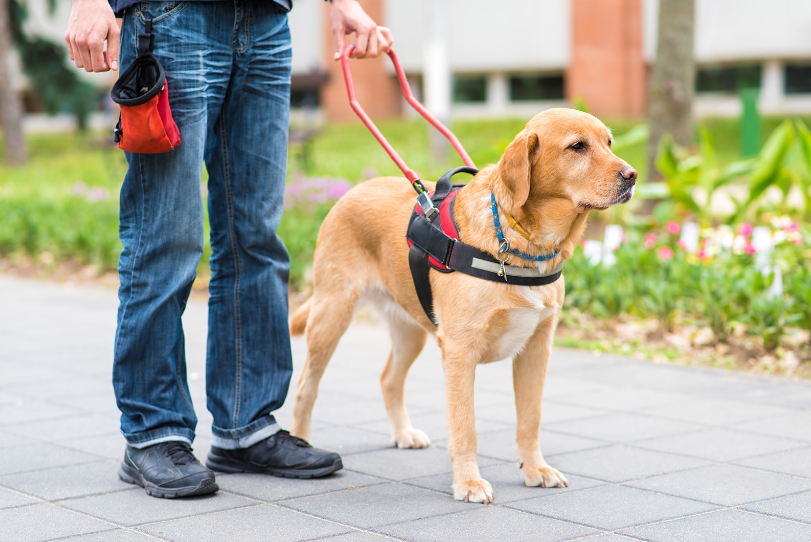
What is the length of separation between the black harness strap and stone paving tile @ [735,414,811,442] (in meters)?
1.37

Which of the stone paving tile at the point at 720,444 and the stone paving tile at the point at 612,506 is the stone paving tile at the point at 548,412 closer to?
the stone paving tile at the point at 720,444

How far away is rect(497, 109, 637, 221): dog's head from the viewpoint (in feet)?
9.50

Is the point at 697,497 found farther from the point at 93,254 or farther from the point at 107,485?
the point at 93,254

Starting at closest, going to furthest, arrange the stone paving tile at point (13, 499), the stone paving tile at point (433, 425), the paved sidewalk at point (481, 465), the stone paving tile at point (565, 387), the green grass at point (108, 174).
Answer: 1. the paved sidewalk at point (481, 465)
2. the stone paving tile at point (13, 499)
3. the stone paving tile at point (433, 425)
4. the stone paving tile at point (565, 387)
5. the green grass at point (108, 174)

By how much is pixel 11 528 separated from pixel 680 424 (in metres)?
2.74

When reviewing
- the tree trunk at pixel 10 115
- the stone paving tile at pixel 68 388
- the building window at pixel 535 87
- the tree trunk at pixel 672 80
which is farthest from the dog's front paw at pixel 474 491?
the building window at pixel 535 87

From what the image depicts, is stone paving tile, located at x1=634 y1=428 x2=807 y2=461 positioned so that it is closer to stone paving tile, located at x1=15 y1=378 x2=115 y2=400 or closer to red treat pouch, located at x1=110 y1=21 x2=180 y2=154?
red treat pouch, located at x1=110 y1=21 x2=180 y2=154

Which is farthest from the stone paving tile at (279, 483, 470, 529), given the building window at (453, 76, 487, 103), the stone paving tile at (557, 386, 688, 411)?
the building window at (453, 76, 487, 103)

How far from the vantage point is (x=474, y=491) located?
304cm

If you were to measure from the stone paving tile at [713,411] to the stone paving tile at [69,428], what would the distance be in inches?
98.1

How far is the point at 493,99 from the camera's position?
2639cm

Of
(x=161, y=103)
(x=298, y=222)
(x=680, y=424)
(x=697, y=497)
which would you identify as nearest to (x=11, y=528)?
(x=161, y=103)

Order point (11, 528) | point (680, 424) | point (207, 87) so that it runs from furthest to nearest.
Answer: point (680, 424) < point (207, 87) < point (11, 528)

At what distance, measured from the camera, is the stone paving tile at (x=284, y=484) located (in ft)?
10.3
